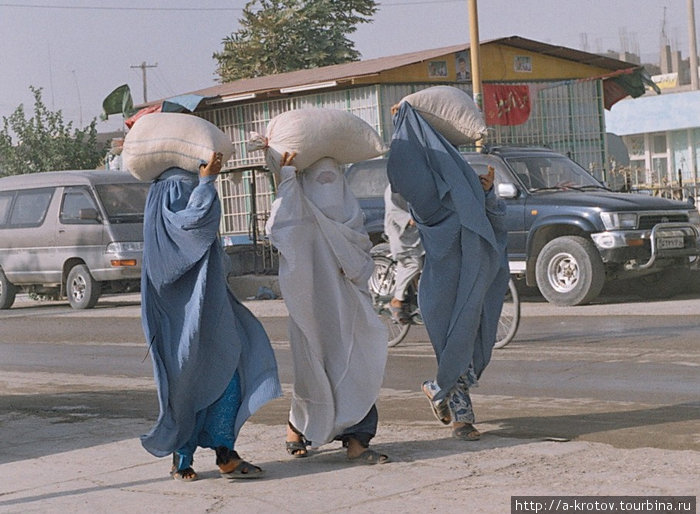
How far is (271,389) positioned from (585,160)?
64.7 feet

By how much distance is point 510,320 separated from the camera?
11.8 m

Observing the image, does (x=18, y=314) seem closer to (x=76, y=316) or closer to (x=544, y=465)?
(x=76, y=316)

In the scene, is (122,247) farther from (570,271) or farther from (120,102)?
(120,102)

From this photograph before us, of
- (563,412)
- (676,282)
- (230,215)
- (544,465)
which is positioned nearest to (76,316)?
(230,215)

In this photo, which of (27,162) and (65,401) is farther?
(27,162)

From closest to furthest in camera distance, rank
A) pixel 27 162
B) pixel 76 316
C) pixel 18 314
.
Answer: pixel 76 316 < pixel 18 314 < pixel 27 162

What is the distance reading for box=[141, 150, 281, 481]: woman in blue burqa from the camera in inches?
243

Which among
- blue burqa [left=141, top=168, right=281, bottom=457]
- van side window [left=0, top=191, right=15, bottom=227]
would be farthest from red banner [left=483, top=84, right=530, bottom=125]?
blue burqa [left=141, top=168, right=281, bottom=457]

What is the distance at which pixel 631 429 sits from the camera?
22.9 ft

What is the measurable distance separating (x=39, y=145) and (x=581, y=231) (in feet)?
71.9

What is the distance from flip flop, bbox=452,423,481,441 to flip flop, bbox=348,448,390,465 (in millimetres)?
635

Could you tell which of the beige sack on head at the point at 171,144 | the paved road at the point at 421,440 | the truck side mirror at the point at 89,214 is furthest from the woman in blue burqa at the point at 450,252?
the truck side mirror at the point at 89,214

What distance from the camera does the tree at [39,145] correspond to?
110ft

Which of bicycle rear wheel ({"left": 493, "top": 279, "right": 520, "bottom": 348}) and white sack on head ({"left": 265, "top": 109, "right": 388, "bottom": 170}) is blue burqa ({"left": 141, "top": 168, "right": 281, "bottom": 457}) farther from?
bicycle rear wheel ({"left": 493, "top": 279, "right": 520, "bottom": 348})
